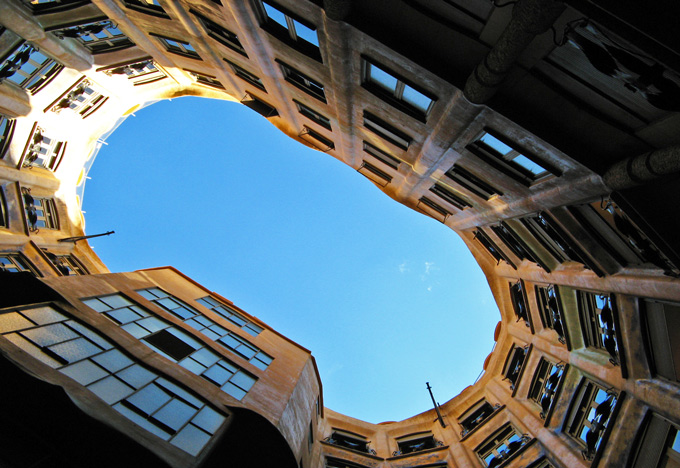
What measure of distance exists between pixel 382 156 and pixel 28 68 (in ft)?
57.1

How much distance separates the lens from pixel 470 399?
23.9 meters

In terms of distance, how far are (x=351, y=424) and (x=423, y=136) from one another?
21.8 m

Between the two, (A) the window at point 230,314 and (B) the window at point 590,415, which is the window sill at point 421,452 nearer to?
(B) the window at point 590,415

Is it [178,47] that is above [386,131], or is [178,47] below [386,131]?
above

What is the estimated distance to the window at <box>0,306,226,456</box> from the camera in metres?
8.00

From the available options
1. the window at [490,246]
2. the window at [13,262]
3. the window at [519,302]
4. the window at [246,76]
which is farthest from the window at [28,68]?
the window at [519,302]

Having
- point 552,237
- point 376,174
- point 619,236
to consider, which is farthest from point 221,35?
point 619,236

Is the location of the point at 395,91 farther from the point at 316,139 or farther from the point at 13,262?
the point at 13,262

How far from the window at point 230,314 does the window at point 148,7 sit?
46.2 feet

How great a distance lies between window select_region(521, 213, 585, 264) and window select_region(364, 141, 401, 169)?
6323 millimetres

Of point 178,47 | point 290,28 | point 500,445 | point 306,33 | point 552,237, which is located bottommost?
point 500,445

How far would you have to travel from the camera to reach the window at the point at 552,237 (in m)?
12.0

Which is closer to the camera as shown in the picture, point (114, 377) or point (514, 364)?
point (114, 377)

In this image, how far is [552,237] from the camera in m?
13.1
